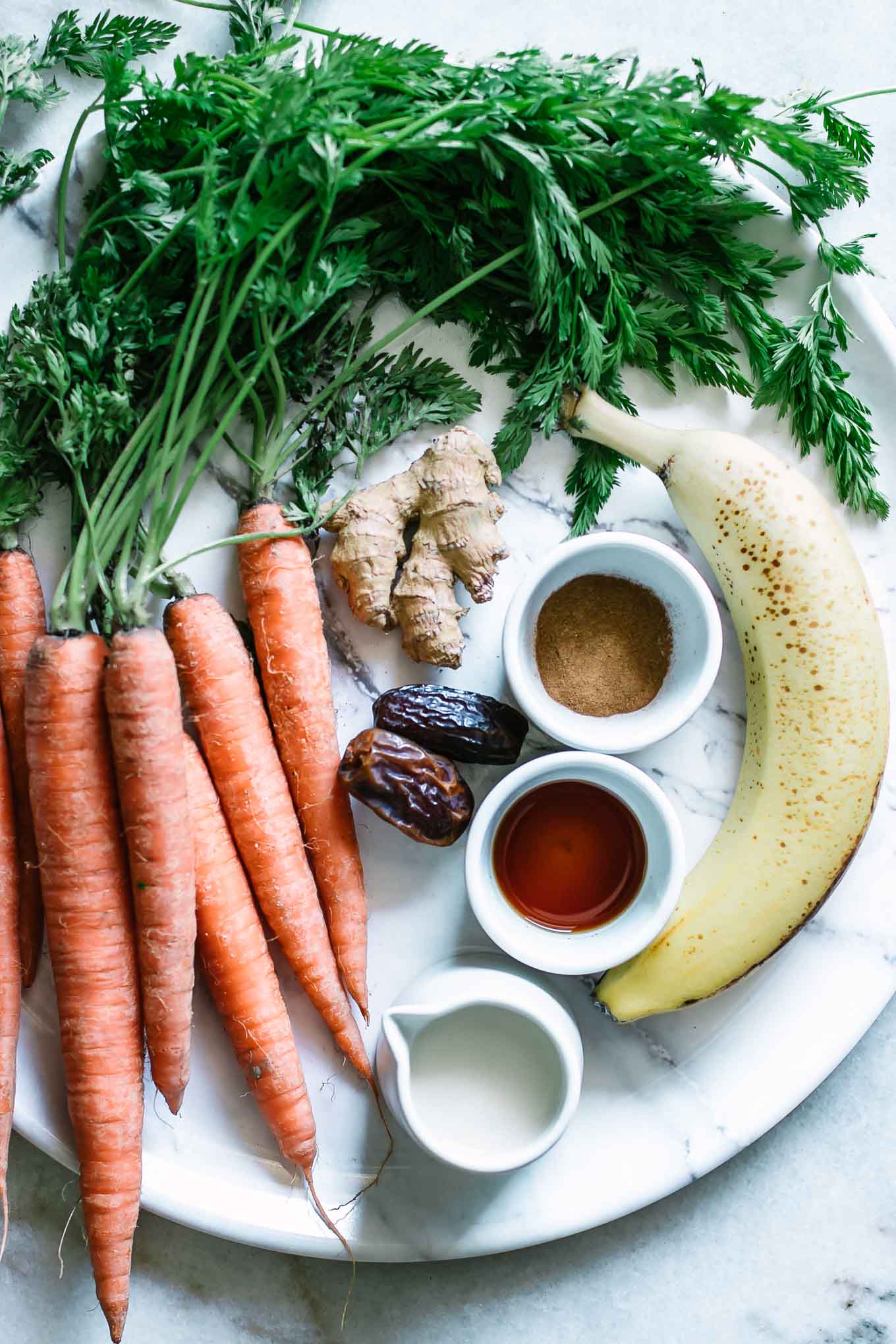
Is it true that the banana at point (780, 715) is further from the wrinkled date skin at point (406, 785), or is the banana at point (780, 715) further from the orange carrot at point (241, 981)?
the orange carrot at point (241, 981)

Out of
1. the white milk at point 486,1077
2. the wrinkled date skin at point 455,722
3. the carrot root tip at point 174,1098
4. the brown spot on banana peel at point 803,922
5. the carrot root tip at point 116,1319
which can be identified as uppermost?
the wrinkled date skin at point 455,722

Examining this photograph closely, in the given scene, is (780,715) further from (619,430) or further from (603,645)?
(619,430)

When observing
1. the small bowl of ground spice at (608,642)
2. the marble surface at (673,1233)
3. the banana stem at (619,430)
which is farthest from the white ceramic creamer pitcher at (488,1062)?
the banana stem at (619,430)

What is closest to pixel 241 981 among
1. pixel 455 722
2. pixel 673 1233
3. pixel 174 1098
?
pixel 174 1098

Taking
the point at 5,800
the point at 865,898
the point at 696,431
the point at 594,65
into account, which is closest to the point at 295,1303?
the point at 5,800

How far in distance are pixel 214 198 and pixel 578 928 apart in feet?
3.75

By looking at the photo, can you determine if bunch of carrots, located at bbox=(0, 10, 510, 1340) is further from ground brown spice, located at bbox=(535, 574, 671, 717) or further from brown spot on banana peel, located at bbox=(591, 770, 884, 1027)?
brown spot on banana peel, located at bbox=(591, 770, 884, 1027)

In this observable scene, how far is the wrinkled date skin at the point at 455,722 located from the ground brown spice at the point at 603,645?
0.09 m

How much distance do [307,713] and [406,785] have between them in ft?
0.62

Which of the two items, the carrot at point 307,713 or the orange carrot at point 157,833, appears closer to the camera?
the orange carrot at point 157,833

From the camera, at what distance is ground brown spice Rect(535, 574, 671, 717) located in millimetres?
1505

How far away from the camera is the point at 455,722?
1.45 m

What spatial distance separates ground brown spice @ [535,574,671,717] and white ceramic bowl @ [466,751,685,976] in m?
0.11

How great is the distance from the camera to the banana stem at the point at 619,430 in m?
1.50
